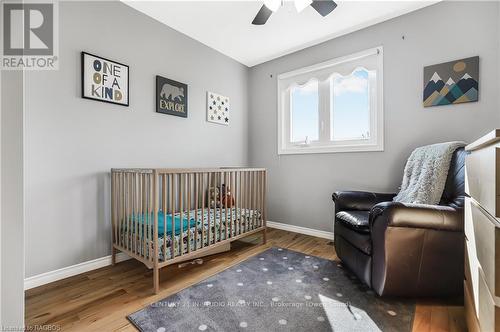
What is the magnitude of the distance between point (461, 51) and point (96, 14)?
317cm

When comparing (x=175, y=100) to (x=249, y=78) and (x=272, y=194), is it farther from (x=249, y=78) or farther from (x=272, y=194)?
(x=272, y=194)

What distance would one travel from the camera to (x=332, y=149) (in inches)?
112

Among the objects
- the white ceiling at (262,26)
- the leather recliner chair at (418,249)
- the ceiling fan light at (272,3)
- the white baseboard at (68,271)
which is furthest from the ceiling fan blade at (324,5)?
the white baseboard at (68,271)

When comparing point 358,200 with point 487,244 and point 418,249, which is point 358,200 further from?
point 487,244

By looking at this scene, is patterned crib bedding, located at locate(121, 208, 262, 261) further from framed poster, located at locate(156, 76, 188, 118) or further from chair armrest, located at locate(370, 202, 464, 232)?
chair armrest, located at locate(370, 202, 464, 232)

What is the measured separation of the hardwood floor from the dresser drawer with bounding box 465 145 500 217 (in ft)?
2.69

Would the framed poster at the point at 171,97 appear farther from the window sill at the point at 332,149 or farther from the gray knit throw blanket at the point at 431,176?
the gray knit throw blanket at the point at 431,176

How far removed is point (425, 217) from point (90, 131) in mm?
2570

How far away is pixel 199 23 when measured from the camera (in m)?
2.54

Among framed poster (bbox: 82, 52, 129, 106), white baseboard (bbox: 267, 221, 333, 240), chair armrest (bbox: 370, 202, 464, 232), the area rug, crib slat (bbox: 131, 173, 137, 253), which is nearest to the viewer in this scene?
the area rug

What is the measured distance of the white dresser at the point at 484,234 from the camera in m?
0.74

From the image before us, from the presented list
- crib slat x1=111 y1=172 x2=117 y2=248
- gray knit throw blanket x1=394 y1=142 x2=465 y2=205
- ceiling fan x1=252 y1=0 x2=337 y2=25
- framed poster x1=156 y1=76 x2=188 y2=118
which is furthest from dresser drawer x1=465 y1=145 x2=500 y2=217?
framed poster x1=156 y1=76 x2=188 y2=118

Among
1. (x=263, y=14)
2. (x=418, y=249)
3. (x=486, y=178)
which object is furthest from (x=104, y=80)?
(x=418, y=249)

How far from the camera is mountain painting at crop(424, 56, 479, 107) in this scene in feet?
6.56
